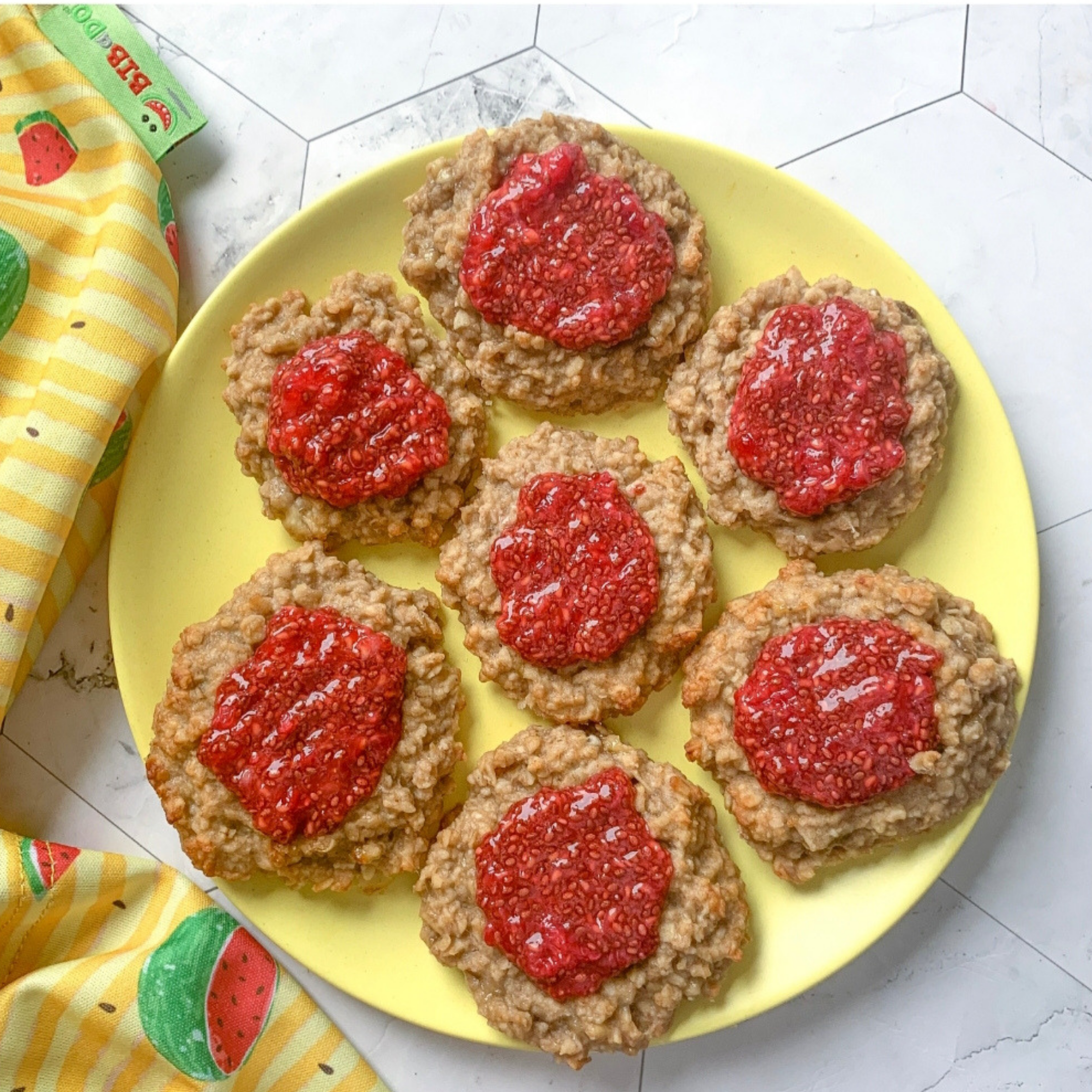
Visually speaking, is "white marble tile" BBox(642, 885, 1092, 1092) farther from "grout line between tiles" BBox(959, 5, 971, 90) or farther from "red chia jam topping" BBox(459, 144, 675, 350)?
"grout line between tiles" BBox(959, 5, 971, 90)

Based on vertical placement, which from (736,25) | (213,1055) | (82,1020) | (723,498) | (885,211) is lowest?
(213,1055)

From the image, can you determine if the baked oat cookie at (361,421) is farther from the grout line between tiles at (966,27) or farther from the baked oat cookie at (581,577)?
the grout line between tiles at (966,27)

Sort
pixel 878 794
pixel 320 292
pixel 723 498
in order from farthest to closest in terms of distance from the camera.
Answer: pixel 320 292 < pixel 723 498 < pixel 878 794

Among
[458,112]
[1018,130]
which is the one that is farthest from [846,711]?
[458,112]

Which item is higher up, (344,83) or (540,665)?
(344,83)

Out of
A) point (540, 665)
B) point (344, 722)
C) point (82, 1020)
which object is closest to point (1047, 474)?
point (540, 665)

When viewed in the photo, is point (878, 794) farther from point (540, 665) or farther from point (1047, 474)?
point (1047, 474)

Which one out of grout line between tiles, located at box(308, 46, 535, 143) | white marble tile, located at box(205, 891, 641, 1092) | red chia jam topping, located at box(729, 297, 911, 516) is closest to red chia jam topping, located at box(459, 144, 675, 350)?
red chia jam topping, located at box(729, 297, 911, 516)

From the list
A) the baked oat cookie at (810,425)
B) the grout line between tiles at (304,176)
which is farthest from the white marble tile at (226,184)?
the baked oat cookie at (810,425)
